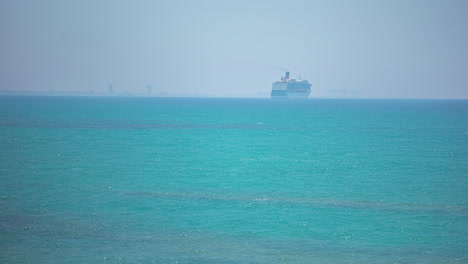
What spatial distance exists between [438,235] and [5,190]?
21.4 m

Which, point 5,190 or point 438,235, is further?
point 5,190

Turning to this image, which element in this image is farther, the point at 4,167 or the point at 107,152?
the point at 107,152

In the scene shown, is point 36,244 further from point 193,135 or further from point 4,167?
point 193,135

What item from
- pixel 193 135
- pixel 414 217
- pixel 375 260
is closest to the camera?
pixel 375 260

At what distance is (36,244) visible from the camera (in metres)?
18.4

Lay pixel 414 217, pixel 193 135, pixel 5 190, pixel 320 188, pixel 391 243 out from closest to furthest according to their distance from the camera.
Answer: pixel 391 243, pixel 414 217, pixel 5 190, pixel 320 188, pixel 193 135

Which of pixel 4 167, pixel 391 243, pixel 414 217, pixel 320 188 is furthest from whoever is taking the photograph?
pixel 4 167

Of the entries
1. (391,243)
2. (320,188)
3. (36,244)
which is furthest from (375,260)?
(320,188)

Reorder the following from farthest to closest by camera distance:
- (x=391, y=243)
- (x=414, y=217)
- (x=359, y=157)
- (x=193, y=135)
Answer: (x=193, y=135) < (x=359, y=157) < (x=414, y=217) < (x=391, y=243)

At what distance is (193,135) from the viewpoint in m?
70.8

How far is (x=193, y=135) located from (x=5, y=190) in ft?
142

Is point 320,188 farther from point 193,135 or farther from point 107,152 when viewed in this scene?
point 193,135

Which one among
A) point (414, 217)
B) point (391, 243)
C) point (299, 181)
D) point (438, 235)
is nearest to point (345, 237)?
point (391, 243)

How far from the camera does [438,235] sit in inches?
810
